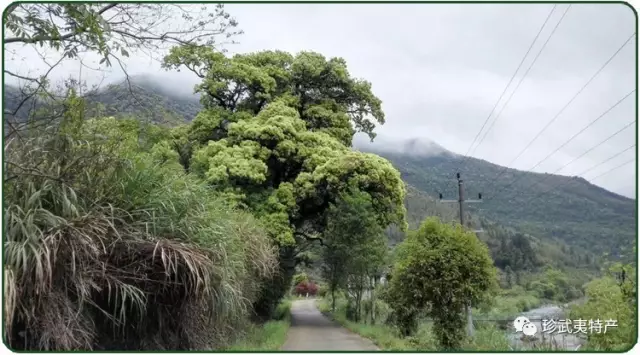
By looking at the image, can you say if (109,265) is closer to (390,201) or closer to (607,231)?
(607,231)

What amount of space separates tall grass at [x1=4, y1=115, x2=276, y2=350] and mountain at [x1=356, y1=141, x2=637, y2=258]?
16.0 ft

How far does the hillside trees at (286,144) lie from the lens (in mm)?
17422

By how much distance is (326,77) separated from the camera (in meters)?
19.6

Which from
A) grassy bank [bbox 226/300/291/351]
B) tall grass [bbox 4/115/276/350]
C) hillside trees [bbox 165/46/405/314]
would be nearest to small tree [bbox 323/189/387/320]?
hillside trees [bbox 165/46/405/314]

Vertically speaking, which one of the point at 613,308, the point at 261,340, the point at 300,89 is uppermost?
the point at 300,89

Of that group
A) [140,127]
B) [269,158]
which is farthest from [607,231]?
[269,158]

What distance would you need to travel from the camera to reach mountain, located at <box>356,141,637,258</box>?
28.8 ft

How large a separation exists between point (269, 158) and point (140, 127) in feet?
33.9

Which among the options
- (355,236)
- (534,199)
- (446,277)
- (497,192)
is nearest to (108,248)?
(446,277)

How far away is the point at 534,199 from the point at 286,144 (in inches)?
299

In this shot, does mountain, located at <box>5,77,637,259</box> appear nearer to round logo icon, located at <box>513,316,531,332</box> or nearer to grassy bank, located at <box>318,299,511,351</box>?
round logo icon, located at <box>513,316,531,332</box>

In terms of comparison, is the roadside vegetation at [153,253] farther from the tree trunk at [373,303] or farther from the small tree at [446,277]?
the tree trunk at [373,303]

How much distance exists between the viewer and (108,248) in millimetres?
6551

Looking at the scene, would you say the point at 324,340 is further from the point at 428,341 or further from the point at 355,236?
the point at 355,236
